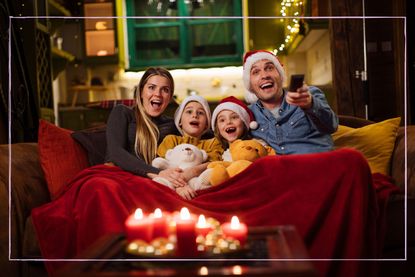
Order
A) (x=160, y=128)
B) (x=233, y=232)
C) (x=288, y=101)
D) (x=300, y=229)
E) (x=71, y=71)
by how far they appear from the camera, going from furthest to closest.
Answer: (x=71, y=71) < (x=160, y=128) < (x=288, y=101) < (x=300, y=229) < (x=233, y=232)

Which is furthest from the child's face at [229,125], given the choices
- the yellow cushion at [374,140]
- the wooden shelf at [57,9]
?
the wooden shelf at [57,9]

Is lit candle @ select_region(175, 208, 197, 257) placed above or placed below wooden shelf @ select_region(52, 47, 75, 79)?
below

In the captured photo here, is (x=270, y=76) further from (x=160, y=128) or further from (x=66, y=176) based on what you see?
(x=66, y=176)

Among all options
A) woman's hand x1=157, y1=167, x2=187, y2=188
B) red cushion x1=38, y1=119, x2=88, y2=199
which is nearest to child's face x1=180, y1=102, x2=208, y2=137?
woman's hand x1=157, y1=167, x2=187, y2=188

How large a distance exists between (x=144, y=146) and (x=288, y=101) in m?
0.40

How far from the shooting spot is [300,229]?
1.17m

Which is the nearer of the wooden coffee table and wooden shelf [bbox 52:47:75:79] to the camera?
the wooden coffee table

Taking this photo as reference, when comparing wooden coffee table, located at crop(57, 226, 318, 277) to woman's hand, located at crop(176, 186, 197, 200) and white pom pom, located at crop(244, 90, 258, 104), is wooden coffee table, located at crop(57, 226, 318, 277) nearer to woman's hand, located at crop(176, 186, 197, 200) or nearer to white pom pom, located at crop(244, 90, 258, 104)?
woman's hand, located at crop(176, 186, 197, 200)

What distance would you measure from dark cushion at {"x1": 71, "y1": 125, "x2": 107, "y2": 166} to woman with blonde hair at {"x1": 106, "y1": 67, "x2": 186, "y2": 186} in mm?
59

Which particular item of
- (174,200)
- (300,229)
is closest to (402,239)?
(300,229)

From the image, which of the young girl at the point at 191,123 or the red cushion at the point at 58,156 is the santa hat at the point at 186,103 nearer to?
the young girl at the point at 191,123

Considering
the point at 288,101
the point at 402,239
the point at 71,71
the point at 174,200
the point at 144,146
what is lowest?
the point at 402,239

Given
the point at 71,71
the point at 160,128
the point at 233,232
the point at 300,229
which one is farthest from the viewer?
the point at 71,71

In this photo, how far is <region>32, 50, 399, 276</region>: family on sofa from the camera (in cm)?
116
